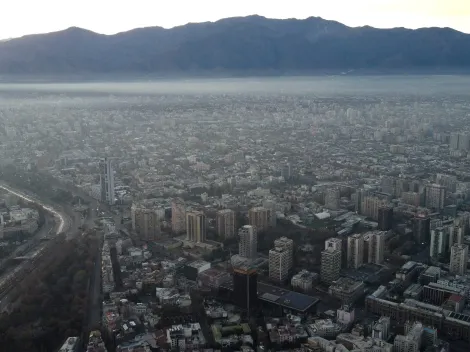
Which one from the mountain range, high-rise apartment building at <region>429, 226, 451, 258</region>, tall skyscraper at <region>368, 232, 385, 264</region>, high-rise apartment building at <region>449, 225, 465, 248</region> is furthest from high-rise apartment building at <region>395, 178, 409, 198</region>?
the mountain range

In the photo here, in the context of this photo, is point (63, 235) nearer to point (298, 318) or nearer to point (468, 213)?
point (298, 318)

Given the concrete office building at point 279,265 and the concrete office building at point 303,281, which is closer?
the concrete office building at point 303,281

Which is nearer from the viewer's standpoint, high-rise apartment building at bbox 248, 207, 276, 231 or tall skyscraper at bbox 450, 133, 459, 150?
high-rise apartment building at bbox 248, 207, 276, 231

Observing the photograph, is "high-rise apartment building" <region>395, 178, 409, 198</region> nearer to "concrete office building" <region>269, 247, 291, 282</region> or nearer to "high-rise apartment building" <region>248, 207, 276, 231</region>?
"high-rise apartment building" <region>248, 207, 276, 231</region>

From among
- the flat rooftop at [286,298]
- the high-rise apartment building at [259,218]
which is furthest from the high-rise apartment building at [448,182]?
the flat rooftop at [286,298]

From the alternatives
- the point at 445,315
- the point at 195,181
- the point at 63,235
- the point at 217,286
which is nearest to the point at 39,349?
the point at 217,286

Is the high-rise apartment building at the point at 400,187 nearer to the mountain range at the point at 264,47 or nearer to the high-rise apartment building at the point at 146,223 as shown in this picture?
the high-rise apartment building at the point at 146,223
